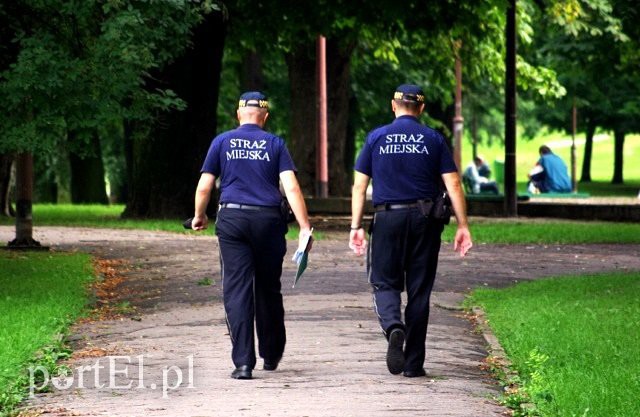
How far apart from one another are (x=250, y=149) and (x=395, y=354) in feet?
5.25

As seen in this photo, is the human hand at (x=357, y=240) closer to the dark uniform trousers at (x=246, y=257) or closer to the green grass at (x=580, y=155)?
the dark uniform trousers at (x=246, y=257)

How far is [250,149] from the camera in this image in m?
11.0

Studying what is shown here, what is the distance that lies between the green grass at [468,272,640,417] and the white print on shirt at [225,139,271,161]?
214cm

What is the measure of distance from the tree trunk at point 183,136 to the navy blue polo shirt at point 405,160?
19.2 metres

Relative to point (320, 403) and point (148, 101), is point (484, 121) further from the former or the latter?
point (320, 403)

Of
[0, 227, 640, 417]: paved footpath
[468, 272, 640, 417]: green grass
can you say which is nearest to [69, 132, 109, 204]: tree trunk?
[0, 227, 640, 417]: paved footpath

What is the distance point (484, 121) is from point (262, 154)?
237 ft

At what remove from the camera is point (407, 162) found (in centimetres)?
1123

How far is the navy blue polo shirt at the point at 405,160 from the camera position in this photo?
36.8 ft

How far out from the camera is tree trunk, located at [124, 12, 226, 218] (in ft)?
100

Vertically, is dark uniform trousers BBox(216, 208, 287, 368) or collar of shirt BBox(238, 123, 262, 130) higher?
collar of shirt BBox(238, 123, 262, 130)

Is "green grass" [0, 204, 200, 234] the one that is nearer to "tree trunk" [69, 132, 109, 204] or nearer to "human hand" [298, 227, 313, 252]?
"tree trunk" [69, 132, 109, 204]

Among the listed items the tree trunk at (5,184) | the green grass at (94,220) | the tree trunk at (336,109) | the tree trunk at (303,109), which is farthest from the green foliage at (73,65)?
the tree trunk at (336,109)

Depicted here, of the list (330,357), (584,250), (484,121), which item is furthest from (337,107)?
(484,121)
